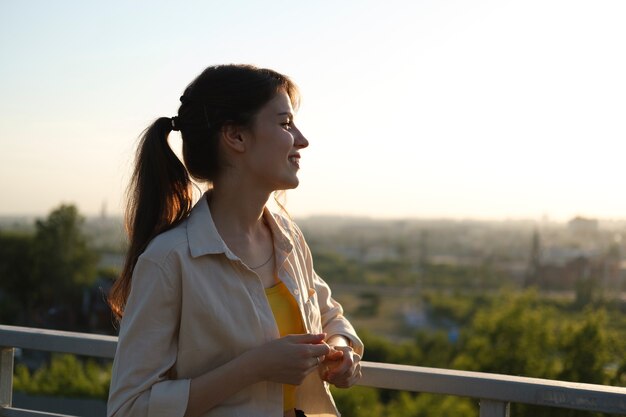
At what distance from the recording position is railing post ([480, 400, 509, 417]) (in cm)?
179

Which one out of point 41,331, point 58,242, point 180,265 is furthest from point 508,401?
point 58,242

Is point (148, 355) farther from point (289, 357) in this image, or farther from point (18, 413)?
point (18, 413)

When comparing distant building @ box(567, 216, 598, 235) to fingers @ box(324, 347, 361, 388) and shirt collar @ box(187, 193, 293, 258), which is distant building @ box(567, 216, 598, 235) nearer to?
fingers @ box(324, 347, 361, 388)

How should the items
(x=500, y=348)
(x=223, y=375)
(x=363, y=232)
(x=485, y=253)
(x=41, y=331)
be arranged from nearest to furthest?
(x=223, y=375)
(x=41, y=331)
(x=500, y=348)
(x=485, y=253)
(x=363, y=232)

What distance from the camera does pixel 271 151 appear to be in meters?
1.71

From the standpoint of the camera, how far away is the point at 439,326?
49.7 m

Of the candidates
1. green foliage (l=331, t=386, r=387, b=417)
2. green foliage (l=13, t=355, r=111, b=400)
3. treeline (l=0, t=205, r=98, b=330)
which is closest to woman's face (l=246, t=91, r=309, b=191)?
green foliage (l=331, t=386, r=387, b=417)

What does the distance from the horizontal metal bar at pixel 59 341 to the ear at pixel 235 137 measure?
66 centimetres

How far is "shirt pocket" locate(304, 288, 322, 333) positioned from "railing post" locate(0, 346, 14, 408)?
3.23ft

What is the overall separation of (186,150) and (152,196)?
0.14m

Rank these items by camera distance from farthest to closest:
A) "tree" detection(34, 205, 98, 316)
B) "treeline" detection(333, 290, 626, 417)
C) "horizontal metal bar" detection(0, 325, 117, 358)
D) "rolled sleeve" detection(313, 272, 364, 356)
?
"tree" detection(34, 205, 98, 316)
"treeline" detection(333, 290, 626, 417)
"horizontal metal bar" detection(0, 325, 117, 358)
"rolled sleeve" detection(313, 272, 364, 356)

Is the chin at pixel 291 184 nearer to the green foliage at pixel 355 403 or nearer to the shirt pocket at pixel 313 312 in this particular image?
the shirt pocket at pixel 313 312

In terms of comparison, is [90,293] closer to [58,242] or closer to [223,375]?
[58,242]

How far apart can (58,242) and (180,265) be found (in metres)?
40.1
